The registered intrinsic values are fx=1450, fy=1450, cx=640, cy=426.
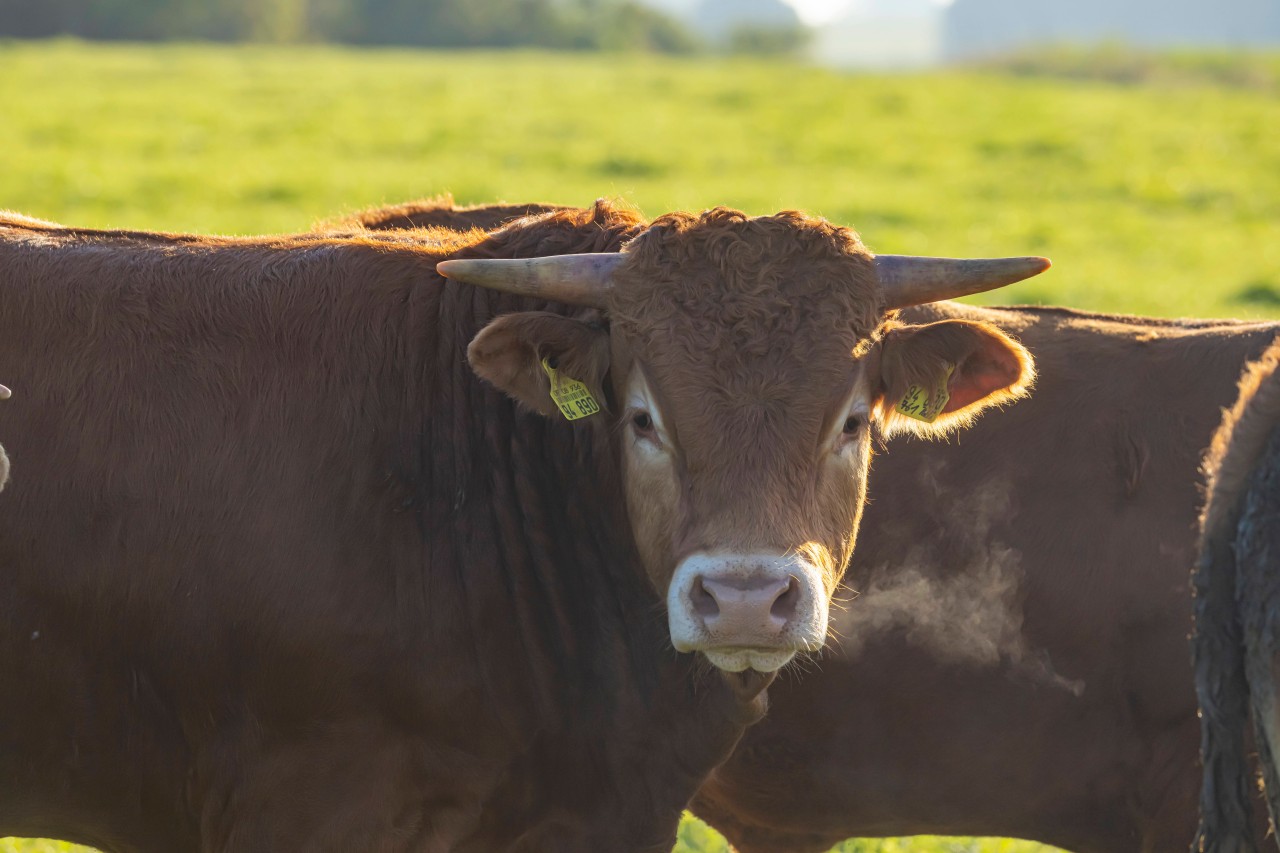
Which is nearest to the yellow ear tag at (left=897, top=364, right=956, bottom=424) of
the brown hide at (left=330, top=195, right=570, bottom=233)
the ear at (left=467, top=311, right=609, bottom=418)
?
the ear at (left=467, top=311, right=609, bottom=418)

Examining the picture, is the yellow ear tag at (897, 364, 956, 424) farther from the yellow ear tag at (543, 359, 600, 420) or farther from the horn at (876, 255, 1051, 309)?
the yellow ear tag at (543, 359, 600, 420)

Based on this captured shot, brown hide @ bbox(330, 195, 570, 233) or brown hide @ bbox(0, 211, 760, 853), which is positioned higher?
brown hide @ bbox(330, 195, 570, 233)

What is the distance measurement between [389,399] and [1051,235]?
1554cm

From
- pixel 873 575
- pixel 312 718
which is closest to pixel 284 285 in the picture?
pixel 312 718

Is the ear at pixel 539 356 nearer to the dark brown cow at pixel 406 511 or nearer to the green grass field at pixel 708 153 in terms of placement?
the dark brown cow at pixel 406 511

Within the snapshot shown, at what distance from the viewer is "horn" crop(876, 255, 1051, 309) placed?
14.0 ft

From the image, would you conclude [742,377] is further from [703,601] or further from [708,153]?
[708,153]

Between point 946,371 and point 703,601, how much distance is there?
1220 millimetres

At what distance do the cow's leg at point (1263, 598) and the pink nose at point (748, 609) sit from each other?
42.7 inches

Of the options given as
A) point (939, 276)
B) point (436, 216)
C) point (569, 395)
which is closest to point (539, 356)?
point (569, 395)

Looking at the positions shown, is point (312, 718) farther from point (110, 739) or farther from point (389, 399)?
point (389, 399)

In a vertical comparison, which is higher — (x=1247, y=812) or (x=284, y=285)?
(x=284, y=285)

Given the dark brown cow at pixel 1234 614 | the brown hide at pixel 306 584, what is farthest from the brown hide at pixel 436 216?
the dark brown cow at pixel 1234 614

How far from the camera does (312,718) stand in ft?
13.5
